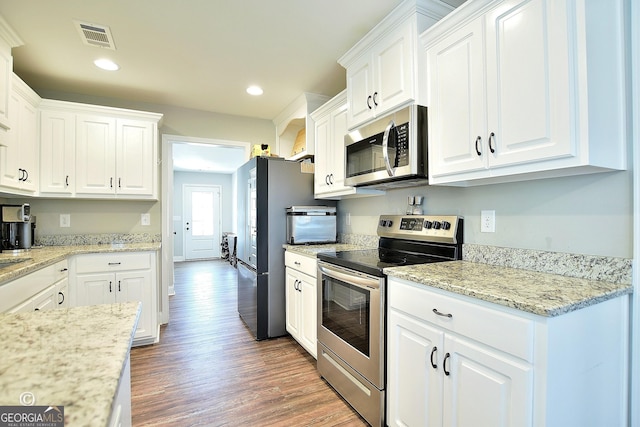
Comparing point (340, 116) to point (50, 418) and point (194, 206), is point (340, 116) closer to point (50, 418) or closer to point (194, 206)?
point (50, 418)

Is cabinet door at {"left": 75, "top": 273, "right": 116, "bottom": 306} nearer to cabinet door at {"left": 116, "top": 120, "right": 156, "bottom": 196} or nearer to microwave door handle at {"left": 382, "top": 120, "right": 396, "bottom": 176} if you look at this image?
cabinet door at {"left": 116, "top": 120, "right": 156, "bottom": 196}

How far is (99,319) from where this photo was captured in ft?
3.03

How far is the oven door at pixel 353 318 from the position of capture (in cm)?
171

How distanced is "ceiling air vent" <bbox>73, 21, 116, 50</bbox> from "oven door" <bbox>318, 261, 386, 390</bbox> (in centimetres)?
220

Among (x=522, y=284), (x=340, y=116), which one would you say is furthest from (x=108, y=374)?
(x=340, y=116)

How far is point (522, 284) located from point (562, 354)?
Answer: 0.31 metres

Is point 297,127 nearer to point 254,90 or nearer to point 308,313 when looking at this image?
point 254,90

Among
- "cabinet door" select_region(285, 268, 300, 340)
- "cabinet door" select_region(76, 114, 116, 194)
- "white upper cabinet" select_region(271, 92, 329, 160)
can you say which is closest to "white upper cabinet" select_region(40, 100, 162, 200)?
"cabinet door" select_region(76, 114, 116, 194)

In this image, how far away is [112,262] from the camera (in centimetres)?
282

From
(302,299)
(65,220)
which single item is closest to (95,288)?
(65,220)

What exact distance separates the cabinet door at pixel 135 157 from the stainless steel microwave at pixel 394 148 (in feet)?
7.15

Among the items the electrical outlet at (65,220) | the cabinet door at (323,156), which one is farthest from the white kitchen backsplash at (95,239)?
the cabinet door at (323,156)

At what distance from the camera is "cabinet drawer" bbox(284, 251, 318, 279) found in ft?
8.18

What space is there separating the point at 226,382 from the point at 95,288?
1.48m
